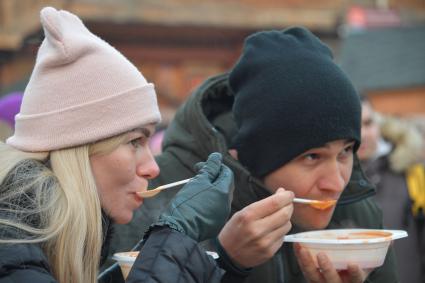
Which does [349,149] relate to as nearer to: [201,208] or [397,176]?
[201,208]

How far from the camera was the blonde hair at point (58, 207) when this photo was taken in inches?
74.6

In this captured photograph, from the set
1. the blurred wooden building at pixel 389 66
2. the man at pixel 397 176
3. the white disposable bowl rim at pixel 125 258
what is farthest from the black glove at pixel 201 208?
the blurred wooden building at pixel 389 66

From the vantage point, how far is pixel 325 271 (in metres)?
2.25

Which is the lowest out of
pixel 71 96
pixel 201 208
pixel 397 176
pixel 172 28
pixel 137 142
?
pixel 397 176

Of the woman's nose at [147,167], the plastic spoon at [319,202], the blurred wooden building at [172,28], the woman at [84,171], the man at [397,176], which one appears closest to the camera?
the woman at [84,171]

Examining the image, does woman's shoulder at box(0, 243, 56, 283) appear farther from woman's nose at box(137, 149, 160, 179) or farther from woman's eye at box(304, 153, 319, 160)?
woman's eye at box(304, 153, 319, 160)

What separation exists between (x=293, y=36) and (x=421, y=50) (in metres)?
9.99

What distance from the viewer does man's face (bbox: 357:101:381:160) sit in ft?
15.9

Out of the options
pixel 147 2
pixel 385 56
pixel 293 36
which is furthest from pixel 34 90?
pixel 385 56

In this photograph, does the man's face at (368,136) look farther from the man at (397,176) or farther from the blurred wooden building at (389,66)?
the blurred wooden building at (389,66)

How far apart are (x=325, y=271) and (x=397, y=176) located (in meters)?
2.89

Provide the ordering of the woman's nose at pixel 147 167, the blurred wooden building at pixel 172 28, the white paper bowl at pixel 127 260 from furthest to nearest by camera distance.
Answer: the blurred wooden building at pixel 172 28 < the woman's nose at pixel 147 167 < the white paper bowl at pixel 127 260

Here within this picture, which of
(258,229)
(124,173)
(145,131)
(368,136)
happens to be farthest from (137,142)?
(368,136)

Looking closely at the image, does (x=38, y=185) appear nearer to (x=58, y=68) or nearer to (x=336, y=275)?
(x=58, y=68)
